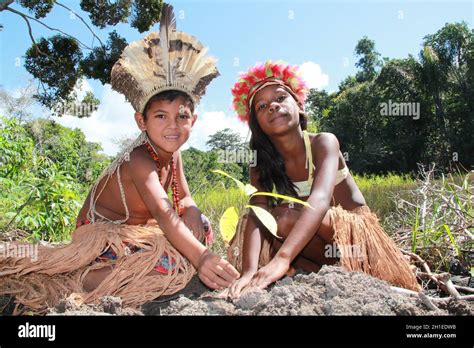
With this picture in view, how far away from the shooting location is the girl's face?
2543 mm

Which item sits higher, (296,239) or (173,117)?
(173,117)

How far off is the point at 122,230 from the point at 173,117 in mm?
684

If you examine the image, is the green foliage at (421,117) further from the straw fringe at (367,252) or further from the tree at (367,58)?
the straw fringe at (367,252)

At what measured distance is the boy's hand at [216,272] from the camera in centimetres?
203

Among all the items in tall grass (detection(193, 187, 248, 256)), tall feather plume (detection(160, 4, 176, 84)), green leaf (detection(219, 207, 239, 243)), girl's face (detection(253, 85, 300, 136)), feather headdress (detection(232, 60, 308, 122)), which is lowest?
green leaf (detection(219, 207, 239, 243))

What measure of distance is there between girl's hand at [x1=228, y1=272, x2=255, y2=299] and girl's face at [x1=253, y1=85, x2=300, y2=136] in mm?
902

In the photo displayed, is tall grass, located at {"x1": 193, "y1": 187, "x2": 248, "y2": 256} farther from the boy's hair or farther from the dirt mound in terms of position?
the dirt mound

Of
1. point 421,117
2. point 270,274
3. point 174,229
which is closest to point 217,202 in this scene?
point 174,229

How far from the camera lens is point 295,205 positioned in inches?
97.0

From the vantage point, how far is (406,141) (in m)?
17.3

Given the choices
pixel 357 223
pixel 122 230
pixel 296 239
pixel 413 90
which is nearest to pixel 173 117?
pixel 122 230

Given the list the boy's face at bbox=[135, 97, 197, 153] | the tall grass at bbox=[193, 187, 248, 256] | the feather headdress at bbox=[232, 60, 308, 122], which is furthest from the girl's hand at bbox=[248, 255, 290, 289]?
the tall grass at bbox=[193, 187, 248, 256]

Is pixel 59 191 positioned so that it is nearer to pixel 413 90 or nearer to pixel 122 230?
pixel 122 230

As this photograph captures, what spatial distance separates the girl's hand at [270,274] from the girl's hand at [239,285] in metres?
0.02
